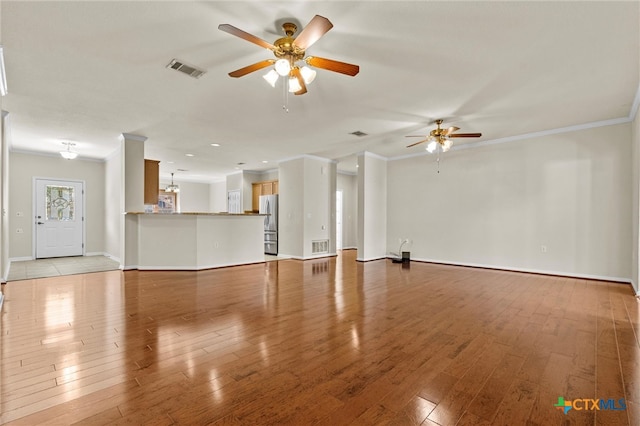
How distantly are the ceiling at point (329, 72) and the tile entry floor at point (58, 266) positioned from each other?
2.63 metres

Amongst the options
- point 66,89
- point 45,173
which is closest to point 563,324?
point 66,89

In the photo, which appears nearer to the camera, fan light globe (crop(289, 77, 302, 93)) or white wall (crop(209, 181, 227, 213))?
fan light globe (crop(289, 77, 302, 93))

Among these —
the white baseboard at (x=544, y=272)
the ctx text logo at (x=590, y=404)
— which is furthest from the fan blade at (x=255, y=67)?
the white baseboard at (x=544, y=272)

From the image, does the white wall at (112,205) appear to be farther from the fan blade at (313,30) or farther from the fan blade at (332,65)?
the fan blade at (313,30)

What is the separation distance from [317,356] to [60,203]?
8636mm

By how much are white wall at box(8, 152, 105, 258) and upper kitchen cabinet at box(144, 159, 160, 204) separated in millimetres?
2411

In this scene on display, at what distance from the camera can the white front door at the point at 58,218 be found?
294 inches

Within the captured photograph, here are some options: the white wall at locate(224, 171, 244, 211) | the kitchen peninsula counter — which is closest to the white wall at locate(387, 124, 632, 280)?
the kitchen peninsula counter

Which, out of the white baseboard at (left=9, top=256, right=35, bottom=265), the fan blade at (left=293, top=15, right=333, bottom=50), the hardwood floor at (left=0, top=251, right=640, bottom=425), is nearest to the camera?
the hardwood floor at (left=0, top=251, right=640, bottom=425)

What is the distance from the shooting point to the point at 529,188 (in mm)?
5812

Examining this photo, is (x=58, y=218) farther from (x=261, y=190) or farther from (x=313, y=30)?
(x=313, y=30)

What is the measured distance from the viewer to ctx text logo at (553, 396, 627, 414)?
172 centimetres

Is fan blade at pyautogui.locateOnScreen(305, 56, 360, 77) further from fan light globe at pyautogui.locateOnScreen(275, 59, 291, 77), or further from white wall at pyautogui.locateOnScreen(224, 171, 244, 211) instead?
white wall at pyautogui.locateOnScreen(224, 171, 244, 211)

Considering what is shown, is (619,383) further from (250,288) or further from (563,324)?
(250,288)
